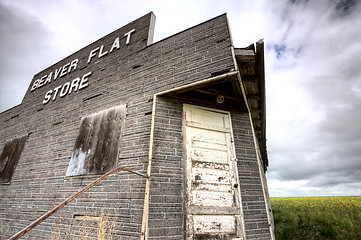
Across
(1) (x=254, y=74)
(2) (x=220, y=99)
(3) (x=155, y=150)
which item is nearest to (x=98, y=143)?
(3) (x=155, y=150)

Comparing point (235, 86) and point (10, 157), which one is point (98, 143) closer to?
point (235, 86)

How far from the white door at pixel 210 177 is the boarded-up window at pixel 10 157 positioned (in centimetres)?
682

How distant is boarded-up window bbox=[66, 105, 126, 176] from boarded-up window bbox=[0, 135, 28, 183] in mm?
3519

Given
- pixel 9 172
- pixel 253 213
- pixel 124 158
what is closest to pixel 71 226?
pixel 124 158

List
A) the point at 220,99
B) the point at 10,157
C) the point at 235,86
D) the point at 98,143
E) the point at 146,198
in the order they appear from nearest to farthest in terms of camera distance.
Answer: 1. the point at 146,198
2. the point at 235,86
3. the point at 220,99
4. the point at 98,143
5. the point at 10,157

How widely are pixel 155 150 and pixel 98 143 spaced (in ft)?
6.06

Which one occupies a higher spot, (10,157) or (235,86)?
(235,86)

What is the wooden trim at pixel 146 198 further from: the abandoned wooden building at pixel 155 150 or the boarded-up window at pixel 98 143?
the boarded-up window at pixel 98 143

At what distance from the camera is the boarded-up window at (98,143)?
14.0ft

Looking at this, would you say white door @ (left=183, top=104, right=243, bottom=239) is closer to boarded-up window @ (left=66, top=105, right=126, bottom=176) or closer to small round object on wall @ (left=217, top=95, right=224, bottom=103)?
small round object on wall @ (left=217, top=95, right=224, bottom=103)

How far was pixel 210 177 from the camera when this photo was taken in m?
3.75

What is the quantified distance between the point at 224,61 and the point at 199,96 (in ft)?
3.40

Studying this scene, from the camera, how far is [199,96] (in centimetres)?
451

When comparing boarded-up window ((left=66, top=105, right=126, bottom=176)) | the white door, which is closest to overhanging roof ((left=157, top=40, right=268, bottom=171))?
the white door
